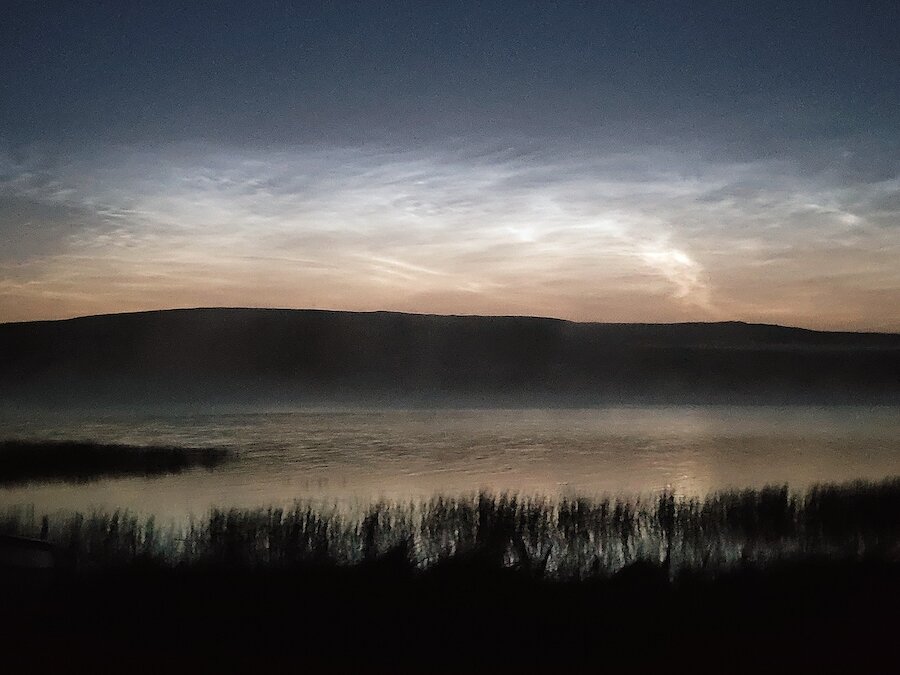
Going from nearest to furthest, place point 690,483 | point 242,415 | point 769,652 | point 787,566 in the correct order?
1. point 769,652
2. point 787,566
3. point 690,483
4. point 242,415

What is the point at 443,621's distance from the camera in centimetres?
759

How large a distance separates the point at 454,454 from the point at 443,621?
15.9 m

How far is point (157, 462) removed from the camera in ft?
68.4

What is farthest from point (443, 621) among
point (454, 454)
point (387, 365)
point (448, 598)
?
point (387, 365)

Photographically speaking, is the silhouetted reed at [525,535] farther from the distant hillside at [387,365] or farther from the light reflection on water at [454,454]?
the distant hillside at [387,365]

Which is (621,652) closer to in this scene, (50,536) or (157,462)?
(50,536)

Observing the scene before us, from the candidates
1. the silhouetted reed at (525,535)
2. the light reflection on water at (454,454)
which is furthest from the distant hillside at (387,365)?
the silhouetted reed at (525,535)

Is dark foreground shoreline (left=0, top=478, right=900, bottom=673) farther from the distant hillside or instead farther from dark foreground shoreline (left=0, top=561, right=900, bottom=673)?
the distant hillside

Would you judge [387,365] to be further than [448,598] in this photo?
Yes

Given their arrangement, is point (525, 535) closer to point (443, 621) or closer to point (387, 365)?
point (443, 621)

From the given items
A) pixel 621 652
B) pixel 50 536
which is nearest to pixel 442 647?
pixel 621 652

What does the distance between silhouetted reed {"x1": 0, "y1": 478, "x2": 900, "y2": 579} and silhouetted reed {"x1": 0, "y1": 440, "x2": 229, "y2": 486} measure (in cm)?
486

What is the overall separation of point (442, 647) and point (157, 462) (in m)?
15.5

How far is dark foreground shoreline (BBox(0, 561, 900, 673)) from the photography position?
21.8 ft
